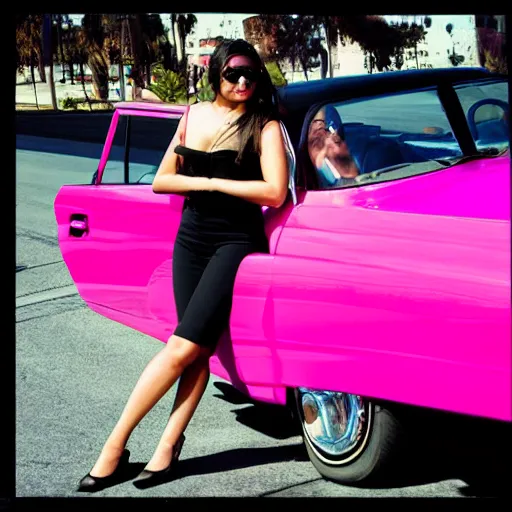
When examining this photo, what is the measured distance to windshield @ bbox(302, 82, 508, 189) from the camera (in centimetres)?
424

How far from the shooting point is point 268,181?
4133mm

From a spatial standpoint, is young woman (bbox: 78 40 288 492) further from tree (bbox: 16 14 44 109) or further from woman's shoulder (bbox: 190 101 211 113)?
tree (bbox: 16 14 44 109)

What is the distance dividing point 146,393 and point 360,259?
1089 millimetres

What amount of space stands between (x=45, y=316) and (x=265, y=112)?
3.28 meters

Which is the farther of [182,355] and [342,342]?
[182,355]

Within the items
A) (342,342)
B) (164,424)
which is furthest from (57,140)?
(342,342)

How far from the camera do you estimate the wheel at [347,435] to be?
412 cm

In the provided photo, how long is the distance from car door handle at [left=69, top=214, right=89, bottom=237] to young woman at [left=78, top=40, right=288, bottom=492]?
905 millimetres

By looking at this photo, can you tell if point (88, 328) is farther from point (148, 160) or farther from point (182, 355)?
point (182, 355)

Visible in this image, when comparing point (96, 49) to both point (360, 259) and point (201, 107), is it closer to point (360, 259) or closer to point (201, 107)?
point (201, 107)

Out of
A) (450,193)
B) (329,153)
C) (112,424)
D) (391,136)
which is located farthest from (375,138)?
(112,424)

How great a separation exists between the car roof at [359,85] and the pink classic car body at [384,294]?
0.19 meters

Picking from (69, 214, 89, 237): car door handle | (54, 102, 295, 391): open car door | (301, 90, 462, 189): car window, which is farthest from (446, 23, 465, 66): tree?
(69, 214, 89, 237): car door handle

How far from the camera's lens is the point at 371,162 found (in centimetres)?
428
